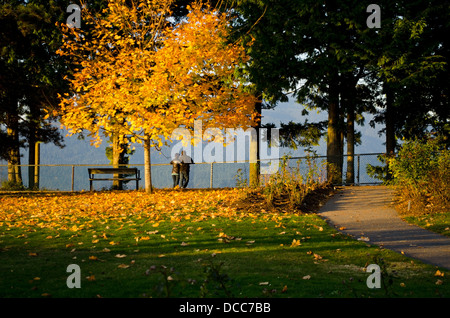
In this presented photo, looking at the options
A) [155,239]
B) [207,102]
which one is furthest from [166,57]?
[155,239]

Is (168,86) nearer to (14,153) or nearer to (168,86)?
(168,86)

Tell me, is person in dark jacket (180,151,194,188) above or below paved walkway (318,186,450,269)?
above

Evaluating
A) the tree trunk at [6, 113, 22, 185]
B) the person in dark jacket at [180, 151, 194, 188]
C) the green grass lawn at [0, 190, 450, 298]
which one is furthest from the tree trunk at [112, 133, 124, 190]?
the green grass lawn at [0, 190, 450, 298]

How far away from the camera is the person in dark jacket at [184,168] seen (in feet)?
71.3

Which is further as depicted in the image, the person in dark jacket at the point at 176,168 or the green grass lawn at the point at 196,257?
the person in dark jacket at the point at 176,168

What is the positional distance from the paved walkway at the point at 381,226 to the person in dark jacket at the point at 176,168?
910 cm

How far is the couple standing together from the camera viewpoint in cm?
2177

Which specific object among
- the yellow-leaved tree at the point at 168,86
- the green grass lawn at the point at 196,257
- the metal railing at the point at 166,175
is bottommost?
the green grass lawn at the point at 196,257

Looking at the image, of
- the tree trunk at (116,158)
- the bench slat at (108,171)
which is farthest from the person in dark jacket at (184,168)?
the tree trunk at (116,158)

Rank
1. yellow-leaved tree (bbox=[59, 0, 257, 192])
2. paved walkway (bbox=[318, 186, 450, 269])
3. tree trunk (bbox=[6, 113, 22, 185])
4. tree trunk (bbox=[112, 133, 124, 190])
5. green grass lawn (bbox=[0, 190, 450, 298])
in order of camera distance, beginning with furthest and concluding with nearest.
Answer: tree trunk (bbox=[6, 113, 22, 185])
tree trunk (bbox=[112, 133, 124, 190])
yellow-leaved tree (bbox=[59, 0, 257, 192])
paved walkway (bbox=[318, 186, 450, 269])
green grass lawn (bbox=[0, 190, 450, 298])

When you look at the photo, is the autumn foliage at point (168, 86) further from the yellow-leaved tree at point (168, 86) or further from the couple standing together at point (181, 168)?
the couple standing together at point (181, 168)

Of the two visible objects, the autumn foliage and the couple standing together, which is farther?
the couple standing together

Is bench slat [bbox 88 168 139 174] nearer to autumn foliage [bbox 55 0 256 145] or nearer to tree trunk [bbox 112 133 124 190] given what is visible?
tree trunk [bbox 112 133 124 190]
